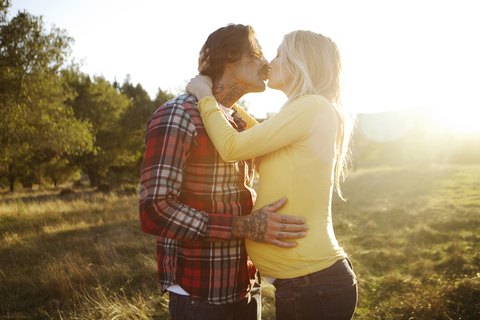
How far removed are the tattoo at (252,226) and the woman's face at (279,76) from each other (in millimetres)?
874

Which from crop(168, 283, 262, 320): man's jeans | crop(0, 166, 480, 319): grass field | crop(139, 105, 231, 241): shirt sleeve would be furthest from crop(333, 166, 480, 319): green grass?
crop(139, 105, 231, 241): shirt sleeve

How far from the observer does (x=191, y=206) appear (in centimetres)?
164

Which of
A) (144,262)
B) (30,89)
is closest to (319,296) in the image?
(144,262)

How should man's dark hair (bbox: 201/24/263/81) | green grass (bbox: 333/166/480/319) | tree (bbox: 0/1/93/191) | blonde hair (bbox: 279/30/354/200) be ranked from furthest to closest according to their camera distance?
tree (bbox: 0/1/93/191)
green grass (bbox: 333/166/480/319)
man's dark hair (bbox: 201/24/263/81)
blonde hair (bbox: 279/30/354/200)

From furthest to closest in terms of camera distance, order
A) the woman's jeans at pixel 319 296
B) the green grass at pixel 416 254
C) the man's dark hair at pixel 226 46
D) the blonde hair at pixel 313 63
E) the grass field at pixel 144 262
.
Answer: the green grass at pixel 416 254, the grass field at pixel 144 262, the man's dark hair at pixel 226 46, the blonde hair at pixel 313 63, the woman's jeans at pixel 319 296

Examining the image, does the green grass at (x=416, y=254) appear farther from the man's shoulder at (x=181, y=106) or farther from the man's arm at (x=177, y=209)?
the man's shoulder at (x=181, y=106)

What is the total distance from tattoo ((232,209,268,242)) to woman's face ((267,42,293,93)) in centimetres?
87

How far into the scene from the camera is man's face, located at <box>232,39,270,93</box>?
2.10 metres

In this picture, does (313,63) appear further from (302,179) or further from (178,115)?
(178,115)

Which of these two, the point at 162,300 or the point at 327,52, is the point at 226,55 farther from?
the point at 162,300

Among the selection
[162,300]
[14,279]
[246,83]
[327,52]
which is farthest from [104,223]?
[327,52]

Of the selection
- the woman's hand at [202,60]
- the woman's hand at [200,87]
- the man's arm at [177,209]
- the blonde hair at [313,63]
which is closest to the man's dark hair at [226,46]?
the woman's hand at [202,60]

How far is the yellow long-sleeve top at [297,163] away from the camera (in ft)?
4.95

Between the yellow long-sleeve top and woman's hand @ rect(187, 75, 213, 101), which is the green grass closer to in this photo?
the yellow long-sleeve top
